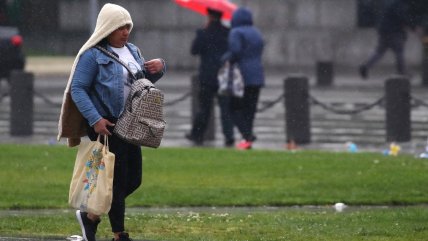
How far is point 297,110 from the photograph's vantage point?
20.5m

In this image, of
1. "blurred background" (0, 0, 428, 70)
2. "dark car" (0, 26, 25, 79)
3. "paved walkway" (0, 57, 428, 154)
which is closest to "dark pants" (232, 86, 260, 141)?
"paved walkway" (0, 57, 428, 154)

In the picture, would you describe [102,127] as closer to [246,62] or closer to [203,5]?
[246,62]

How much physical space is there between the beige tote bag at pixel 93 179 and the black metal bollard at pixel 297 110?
11.1 metres

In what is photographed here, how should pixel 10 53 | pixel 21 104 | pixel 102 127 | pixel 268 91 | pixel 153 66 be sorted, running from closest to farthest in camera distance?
pixel 102 127 < pixel 153 66 < pixel 21 104 < pixel 268 91 < pixel 10 53

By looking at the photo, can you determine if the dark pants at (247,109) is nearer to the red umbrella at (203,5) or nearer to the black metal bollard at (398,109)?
the red umbrella at (203,5)

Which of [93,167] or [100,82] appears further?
[100,82]

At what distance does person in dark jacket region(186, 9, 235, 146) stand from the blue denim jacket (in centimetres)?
1069

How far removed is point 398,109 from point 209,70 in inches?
115

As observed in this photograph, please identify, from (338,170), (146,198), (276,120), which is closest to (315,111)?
(276,120)

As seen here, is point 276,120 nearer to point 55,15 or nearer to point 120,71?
point 120,71

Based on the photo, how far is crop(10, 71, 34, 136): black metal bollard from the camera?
21516 millimetres

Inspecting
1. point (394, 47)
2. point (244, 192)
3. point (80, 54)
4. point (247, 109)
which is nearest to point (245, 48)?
point (247, 109)

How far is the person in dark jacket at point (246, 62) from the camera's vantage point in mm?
18969

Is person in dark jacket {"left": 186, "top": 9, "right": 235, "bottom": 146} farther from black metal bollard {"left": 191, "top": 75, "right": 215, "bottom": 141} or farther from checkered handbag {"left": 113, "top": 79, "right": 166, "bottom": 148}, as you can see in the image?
checkered handbag {"left": 113, "top": 79, "right": 166, "bottom": 148}
